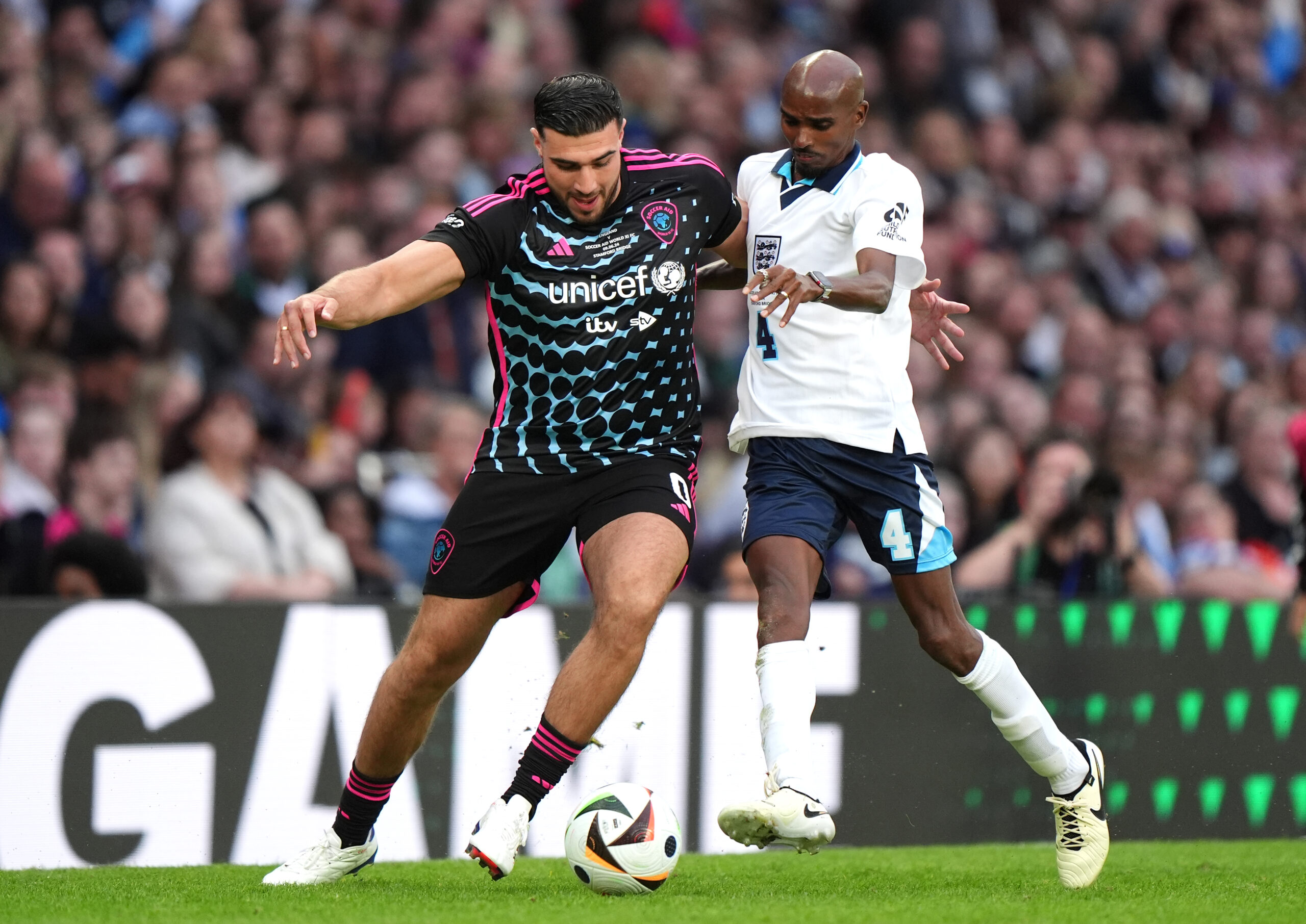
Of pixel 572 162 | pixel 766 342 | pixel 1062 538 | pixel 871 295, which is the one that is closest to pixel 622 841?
pixel 766 342

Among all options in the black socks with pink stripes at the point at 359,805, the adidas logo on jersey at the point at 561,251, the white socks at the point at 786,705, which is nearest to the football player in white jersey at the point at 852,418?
the white socks at the point at 786,705

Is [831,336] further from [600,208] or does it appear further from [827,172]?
[600,208]

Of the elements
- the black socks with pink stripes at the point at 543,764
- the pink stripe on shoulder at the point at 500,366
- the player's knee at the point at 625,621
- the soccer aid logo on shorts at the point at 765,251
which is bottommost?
the black socks with pink stripes at the point at 543,764

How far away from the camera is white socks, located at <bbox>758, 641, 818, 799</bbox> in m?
5.43

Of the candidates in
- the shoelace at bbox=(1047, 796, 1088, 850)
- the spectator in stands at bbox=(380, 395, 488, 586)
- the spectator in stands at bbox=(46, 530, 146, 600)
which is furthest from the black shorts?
the spectator in stands at bbox=(380, 395, 488, 586)

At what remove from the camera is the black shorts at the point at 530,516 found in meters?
5.64

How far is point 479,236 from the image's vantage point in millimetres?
5535

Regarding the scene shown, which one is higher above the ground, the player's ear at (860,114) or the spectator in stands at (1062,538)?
the player's ear at (860,114)

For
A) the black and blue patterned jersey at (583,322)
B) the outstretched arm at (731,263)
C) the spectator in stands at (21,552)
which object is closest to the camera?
the black and blue patterned jersey at (583,322)

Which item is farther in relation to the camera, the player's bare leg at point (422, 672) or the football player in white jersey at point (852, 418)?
the football player in white jersey at point (852, 418)

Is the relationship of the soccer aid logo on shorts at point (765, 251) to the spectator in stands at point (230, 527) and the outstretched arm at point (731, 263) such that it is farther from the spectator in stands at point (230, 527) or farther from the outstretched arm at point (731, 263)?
the spectator in stands at point (230, 527)

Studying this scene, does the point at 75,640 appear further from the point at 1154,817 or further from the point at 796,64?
the point at 1154,817

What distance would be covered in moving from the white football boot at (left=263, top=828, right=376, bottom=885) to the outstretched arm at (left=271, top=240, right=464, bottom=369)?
1.62 metres

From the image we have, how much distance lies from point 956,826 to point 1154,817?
0.96 m
